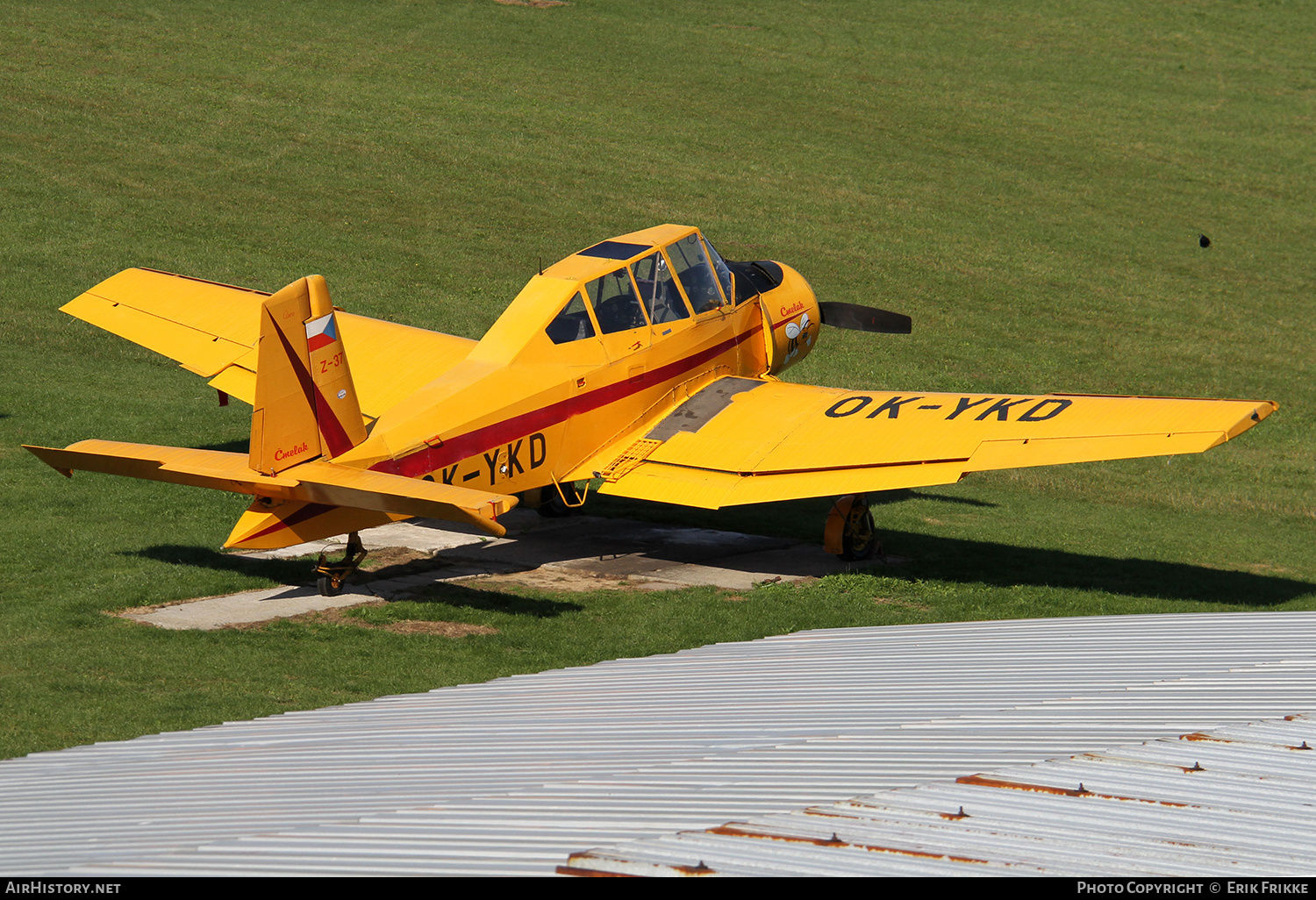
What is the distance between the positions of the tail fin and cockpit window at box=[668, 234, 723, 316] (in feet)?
17.4

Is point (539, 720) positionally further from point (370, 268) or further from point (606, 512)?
point (370, 268)

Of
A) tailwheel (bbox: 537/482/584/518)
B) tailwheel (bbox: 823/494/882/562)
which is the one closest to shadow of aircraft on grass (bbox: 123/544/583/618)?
tailwheel (bbox: 537/482/584/518)

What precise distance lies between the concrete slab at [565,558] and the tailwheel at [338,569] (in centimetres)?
11

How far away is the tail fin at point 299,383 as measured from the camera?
1141 cm

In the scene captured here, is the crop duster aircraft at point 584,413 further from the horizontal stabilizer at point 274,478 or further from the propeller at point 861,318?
the propeller at point 861,318

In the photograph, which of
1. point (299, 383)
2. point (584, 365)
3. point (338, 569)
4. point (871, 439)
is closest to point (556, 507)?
point (584, 365)

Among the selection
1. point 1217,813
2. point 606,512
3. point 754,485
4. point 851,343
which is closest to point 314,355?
point 754,485

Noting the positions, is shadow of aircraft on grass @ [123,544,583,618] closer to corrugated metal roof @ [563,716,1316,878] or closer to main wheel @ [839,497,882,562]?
main wheel @ [839,497,882,562]

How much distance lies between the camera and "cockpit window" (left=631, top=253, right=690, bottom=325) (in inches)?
608

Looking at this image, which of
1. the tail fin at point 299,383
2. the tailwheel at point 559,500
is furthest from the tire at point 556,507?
the tail fin at point 299,383

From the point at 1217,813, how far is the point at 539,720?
13.8ft

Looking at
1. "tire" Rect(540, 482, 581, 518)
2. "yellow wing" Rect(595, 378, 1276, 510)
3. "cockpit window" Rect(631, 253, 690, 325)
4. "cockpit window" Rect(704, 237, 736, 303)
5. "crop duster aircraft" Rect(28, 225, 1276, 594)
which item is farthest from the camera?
"cockpit window" Rect(704, 237, 736, 303)

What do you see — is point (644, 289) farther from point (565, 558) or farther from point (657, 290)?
point (565, 558)

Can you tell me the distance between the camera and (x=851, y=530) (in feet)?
50.3
